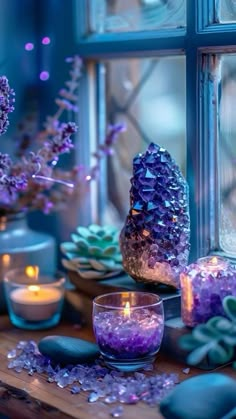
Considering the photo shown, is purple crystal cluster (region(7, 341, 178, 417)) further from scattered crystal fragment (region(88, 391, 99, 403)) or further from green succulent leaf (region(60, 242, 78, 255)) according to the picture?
green succulent leaf (region(60, 242, 78, 255))

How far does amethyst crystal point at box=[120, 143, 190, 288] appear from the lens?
1125 mm

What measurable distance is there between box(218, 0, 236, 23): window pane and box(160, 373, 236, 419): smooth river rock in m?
0.55

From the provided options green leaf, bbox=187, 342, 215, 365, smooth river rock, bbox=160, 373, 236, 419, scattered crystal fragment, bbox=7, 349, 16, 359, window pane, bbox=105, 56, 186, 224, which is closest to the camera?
smooth river rock, bbox=160, 373, 236, 419

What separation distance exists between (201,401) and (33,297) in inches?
A: 17.5

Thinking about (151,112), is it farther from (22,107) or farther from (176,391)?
(176,391)

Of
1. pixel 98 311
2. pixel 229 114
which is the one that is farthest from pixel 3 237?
pixel 229 114

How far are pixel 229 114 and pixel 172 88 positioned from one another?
220 millimetres

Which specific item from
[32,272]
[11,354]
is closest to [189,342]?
[11,354]

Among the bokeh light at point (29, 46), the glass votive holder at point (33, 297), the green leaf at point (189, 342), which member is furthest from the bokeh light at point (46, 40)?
the green leaf at point (189, 342)

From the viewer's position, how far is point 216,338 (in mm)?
988

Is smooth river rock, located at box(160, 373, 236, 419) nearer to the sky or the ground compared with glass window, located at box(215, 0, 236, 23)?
nearer to the ground

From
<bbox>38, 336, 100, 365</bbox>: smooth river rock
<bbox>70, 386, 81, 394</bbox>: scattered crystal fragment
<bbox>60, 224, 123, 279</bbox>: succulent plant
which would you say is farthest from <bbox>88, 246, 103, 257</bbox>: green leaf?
<bbox>70, 386, 81, 394</bbox>: scattered crystal fragment

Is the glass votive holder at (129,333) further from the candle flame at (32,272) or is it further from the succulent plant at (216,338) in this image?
the candle flame at (32,272)

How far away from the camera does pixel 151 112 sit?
1.46m
